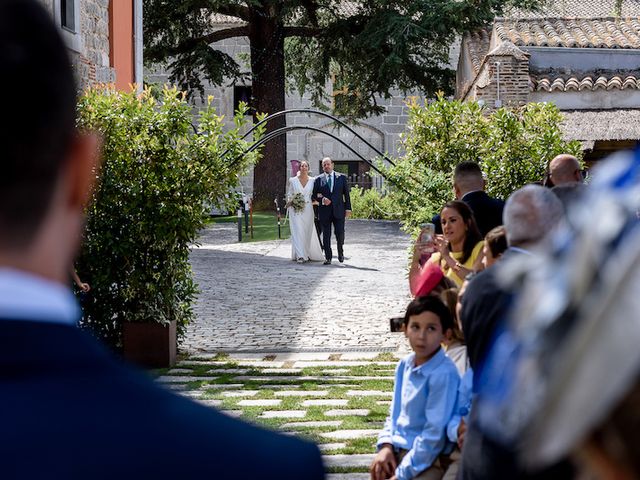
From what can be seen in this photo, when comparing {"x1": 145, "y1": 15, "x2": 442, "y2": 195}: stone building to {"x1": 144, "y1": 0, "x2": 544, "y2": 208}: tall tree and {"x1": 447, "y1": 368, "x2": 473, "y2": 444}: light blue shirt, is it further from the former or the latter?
{"x1": 447, "y1": 368, "x2": 473, "y2": 444}: light blue shirt

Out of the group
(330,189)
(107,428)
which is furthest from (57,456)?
(330,189)

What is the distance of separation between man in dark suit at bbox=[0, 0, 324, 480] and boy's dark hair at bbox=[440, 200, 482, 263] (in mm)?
5879

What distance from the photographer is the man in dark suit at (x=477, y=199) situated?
809cm

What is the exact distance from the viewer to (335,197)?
69.2 ft

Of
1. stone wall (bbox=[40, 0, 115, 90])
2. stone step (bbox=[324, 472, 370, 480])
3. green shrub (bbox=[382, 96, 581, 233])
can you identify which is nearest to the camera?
stone step (bbox=[324, 472, 370, 480])

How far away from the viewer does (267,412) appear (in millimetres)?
8688

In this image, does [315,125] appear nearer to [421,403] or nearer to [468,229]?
[468,229]

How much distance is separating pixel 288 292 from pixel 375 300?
1.56m

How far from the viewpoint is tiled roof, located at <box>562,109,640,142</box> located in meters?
18.5

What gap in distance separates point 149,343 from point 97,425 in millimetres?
10210

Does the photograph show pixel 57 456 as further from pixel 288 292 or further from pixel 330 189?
pixel 330 189

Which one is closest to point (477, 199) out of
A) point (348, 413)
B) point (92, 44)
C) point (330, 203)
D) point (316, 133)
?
point (348, 413)

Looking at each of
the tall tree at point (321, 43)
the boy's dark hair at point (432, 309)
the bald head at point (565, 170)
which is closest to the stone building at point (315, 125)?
the tall tree at point (321, 43)

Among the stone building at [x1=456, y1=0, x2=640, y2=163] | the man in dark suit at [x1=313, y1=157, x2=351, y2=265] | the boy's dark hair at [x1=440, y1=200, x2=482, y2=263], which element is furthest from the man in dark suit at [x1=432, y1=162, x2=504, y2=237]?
the man in dark suit at [x1=313, y1=157, x2=351, y2=265]
